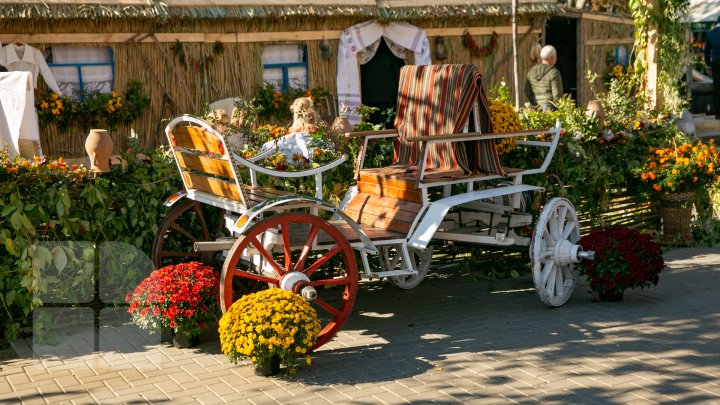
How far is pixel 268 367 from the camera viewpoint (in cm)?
602

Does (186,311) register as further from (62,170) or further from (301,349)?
(62,170)

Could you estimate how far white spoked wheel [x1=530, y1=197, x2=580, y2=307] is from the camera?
7.39 meters

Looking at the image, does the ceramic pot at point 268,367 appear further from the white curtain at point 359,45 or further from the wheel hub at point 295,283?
the white curtain at point 359,45

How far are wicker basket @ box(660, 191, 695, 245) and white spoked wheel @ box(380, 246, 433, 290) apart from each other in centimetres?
315

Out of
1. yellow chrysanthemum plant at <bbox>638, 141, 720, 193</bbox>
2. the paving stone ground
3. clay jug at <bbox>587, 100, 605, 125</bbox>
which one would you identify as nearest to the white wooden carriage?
the paving stone ground

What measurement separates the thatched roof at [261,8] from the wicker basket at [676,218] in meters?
6.23

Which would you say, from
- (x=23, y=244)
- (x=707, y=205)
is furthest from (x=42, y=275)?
(x=707, y=205)

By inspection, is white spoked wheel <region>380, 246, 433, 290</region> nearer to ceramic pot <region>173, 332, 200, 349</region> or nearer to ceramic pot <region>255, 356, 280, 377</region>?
ceramic pot <region>173, 332, 200, 349</region>

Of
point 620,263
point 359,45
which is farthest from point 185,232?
point 359,45

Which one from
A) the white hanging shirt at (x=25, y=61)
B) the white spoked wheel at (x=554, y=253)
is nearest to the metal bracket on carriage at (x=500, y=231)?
the white spoked wheel at (x=554, y=253)

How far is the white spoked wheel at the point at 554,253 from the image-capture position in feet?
24.3

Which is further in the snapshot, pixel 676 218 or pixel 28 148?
pixel 28 148

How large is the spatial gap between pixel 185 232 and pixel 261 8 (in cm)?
708

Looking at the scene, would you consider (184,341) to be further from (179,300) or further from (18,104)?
(18,104)
